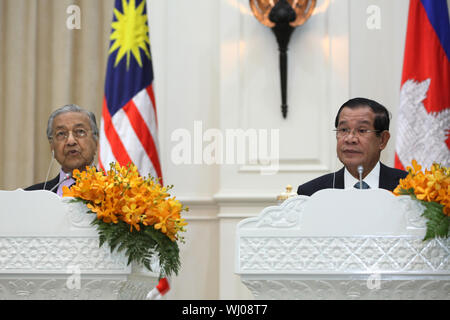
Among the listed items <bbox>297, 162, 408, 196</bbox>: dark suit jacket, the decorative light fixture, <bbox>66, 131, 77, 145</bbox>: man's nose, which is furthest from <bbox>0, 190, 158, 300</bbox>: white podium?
the decorative light fixture

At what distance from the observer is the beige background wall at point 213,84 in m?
4.64

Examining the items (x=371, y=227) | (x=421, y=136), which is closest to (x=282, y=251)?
(x=371, y=227)

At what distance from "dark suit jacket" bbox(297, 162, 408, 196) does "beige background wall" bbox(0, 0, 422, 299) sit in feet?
3.81

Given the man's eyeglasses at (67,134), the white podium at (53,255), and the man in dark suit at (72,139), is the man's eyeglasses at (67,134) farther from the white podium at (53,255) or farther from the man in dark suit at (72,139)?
the white podium at (53,255)

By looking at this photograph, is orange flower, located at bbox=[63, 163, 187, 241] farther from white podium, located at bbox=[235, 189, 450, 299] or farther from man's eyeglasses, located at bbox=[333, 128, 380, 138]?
man's eyeglasses, located at bbox=[333, 128, 380, 138]

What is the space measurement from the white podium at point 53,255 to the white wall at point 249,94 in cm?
218

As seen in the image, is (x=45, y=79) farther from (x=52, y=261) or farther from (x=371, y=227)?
(x=371, y=227)

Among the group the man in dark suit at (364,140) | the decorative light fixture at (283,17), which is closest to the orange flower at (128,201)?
the man in dark suit at (364,140)

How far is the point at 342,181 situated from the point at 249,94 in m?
1.54

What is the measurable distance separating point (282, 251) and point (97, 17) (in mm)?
3205

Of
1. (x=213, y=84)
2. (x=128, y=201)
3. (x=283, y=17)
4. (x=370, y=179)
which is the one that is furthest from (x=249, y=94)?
(x=128, y=201)

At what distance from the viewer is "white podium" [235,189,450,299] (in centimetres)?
230

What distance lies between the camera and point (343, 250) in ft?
7.62

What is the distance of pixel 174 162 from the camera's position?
484cm
